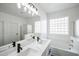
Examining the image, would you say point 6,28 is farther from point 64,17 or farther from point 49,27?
point 64,17

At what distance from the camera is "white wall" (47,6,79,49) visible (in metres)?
2.34

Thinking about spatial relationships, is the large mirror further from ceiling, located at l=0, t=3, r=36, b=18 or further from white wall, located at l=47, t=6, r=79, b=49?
white wall, located at l=47, t=6, r=79, b=49

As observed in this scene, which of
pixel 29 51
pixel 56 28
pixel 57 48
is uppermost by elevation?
pixel 56 28

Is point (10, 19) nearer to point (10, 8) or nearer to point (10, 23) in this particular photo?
point (10, 23)

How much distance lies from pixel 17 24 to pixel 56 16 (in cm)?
177

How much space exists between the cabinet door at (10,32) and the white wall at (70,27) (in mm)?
1708

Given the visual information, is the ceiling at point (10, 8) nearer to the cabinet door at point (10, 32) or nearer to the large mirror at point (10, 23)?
the large mirror at point (10, 23)

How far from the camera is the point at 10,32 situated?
1128mm

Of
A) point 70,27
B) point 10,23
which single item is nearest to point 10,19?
point 10,23

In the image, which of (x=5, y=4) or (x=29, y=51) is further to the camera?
(x=29, y=51)

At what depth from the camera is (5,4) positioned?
104 cm

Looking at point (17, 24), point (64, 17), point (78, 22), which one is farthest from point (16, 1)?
point (78, 22)

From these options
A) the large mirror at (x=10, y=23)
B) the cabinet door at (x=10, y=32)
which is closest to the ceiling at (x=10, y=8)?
the large mirror at (x=10, y=23)

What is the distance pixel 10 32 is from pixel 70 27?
2.68 meters
